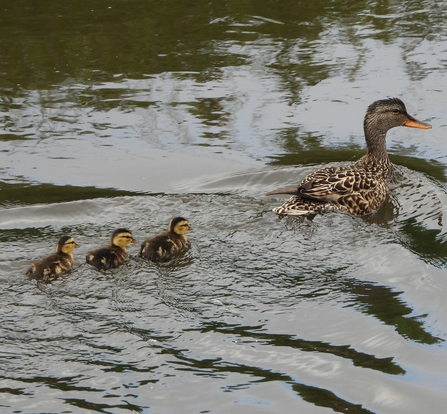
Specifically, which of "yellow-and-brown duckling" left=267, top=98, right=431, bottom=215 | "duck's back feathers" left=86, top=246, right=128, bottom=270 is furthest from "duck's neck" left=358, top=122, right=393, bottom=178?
"duck's back feathers" left=86, top=246, right=128, bottom=270

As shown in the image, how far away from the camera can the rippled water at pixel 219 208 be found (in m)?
4.59

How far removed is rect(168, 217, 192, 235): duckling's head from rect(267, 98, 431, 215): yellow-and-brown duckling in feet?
2.51

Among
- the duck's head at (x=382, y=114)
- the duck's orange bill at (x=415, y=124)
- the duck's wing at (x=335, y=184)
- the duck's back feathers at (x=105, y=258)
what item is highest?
the duck's head at (x=382, y=114)

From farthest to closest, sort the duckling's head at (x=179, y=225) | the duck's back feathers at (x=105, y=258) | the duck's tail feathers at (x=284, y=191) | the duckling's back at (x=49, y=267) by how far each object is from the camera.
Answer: the duck's tail feathers at (x=284, y=191), the duckling's head at (x=179, y=225), the duck's back feathers at (x=105, y=258), the duckling's back at (x=49, y=267)

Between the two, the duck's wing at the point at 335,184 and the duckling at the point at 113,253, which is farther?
the duck's wing at the point at 335,184

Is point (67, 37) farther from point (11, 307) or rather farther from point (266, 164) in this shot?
point (11, 307)

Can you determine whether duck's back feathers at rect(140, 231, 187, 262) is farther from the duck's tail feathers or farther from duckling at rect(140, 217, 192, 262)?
the duck's tail feathers

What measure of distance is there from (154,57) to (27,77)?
127 centimetres

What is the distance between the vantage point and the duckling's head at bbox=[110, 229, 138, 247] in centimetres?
591

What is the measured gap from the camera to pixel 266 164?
7.40 meters

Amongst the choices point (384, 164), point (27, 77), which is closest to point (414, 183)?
point (384, 164)

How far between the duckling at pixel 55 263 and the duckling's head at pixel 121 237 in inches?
10.2

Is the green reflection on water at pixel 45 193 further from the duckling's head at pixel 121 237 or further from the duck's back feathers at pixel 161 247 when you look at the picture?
the duck's back feathers at pixel 161 247

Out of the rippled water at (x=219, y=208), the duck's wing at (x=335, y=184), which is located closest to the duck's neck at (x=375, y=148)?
the rippled water at (x=219, y=208)
